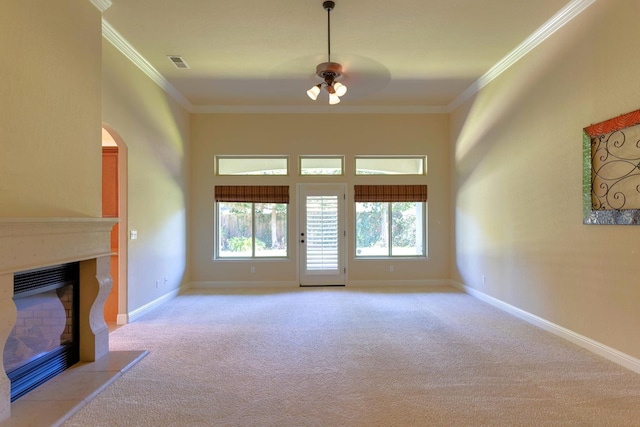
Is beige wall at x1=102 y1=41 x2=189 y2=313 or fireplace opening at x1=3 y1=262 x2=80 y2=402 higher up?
beige wall at x1=102 y1=41 x2=189 y2=313

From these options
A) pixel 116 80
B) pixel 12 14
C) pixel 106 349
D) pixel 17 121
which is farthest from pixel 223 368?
pixel 116 80

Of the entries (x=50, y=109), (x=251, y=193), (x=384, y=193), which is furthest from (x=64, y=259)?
(x=384, y=193)

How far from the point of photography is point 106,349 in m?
3.23

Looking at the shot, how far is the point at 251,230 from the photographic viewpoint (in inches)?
255

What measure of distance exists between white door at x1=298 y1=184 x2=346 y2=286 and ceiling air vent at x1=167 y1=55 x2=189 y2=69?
2.79m

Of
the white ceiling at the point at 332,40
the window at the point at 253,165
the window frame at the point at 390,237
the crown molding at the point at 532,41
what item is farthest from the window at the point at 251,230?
the crown molding at the point at 532,41

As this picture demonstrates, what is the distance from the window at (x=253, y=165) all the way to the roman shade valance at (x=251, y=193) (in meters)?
0.29

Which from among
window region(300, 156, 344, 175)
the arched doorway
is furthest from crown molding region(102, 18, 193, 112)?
window region(300, 156, 344, 175)

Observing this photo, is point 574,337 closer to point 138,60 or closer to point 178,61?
point 178,61

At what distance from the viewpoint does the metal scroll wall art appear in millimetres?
2869

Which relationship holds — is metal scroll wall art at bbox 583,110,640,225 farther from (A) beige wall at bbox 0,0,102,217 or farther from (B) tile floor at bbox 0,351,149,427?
(A) beige wall at bbox 0,0,102,217

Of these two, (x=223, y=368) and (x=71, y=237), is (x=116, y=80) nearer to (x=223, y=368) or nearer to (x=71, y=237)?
(x=71, y=237)

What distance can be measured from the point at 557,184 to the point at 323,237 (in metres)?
3.80

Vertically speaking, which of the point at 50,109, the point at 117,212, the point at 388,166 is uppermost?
the point at 388,166
